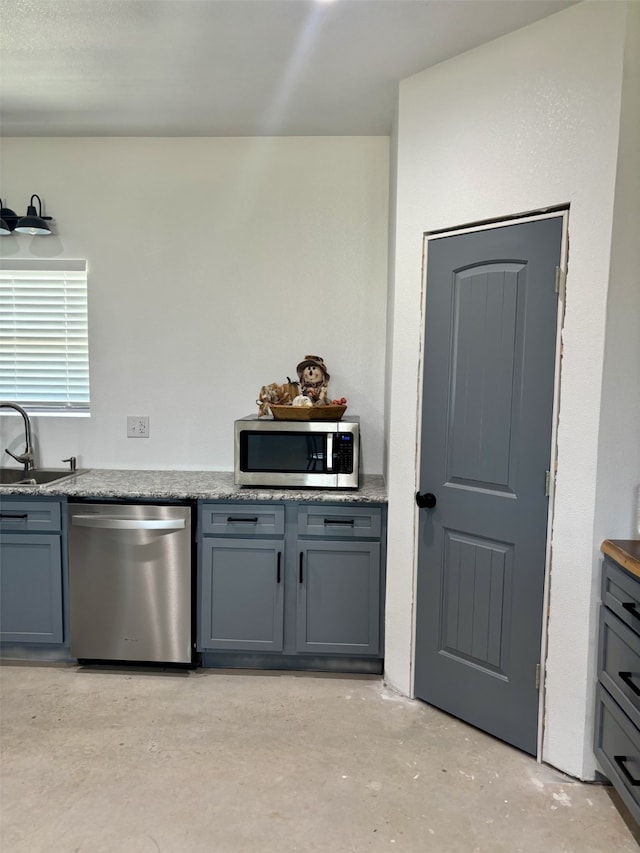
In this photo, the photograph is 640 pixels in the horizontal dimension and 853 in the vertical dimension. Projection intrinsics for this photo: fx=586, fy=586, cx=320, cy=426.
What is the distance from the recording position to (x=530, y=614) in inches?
85.4

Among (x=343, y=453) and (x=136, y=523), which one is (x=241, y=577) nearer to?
(x=136, y=523)

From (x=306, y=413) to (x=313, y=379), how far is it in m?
0.26

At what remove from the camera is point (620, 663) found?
185cm

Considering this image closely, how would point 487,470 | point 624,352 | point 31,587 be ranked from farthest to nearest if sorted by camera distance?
point 31,587 → point 487,470 → point 624,352

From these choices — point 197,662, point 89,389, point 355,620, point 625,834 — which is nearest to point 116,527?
point 197,662

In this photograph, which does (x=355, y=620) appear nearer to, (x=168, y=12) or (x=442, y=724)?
(x=442, y=724)


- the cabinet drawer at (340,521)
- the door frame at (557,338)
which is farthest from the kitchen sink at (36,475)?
the door frame at (557,338)

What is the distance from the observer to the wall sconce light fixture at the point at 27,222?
3.05 metres

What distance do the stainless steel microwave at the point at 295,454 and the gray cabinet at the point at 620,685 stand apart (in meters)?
1.18

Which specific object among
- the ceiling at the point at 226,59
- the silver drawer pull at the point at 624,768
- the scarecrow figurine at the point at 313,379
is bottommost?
the silver drawer pull at the point at 624,768

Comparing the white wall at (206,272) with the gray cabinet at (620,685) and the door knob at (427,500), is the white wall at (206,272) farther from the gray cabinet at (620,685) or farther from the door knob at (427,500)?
the gray cabinet at (620,685)

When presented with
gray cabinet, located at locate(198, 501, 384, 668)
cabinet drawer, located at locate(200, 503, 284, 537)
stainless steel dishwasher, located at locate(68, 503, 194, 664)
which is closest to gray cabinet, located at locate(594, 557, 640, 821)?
gray cabinet, located at locate(198, 501, 384, 668)

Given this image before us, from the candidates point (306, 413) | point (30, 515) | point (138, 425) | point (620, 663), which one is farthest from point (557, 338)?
point (30, 515)

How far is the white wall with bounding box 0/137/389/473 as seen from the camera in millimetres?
3135
